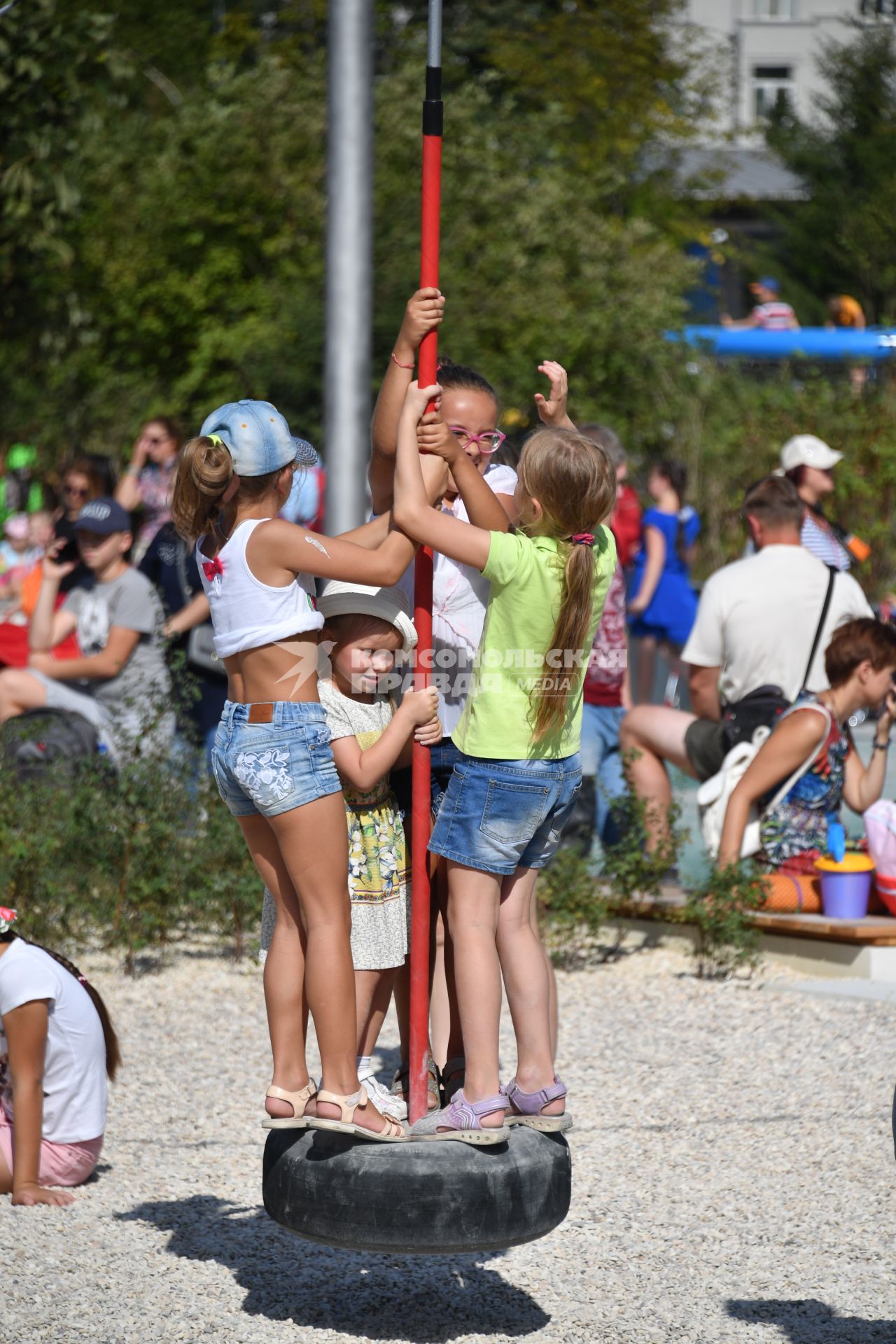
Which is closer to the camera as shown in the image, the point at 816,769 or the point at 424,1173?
the point at 424,1173

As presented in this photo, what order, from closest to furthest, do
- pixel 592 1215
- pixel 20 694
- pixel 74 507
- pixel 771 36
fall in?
1. pixel 592 1215
2. pixel 20 694
3. pixel 74 507
4. pixel 771 36

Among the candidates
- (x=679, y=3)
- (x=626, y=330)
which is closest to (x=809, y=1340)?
(x=626, y=330)

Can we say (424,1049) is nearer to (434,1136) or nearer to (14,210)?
(434,1136)

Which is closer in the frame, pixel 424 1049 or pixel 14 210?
pixel 424 1049

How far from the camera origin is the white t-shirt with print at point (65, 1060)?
4.57 metres

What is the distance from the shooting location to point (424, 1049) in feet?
11.7

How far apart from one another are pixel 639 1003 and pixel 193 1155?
2.01 meters

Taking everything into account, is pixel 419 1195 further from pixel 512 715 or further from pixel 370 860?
pixel 512 715

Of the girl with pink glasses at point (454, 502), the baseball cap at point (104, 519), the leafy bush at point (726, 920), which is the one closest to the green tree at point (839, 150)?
the baseball cap at point (104, 519)

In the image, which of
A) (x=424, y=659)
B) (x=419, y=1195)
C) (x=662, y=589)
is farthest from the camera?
(x=662, y=589)

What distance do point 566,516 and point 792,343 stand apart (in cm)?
2123

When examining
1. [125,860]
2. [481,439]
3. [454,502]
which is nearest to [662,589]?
[125,860]

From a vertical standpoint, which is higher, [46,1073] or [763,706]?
[763,706]

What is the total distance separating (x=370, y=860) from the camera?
3.70 metres
